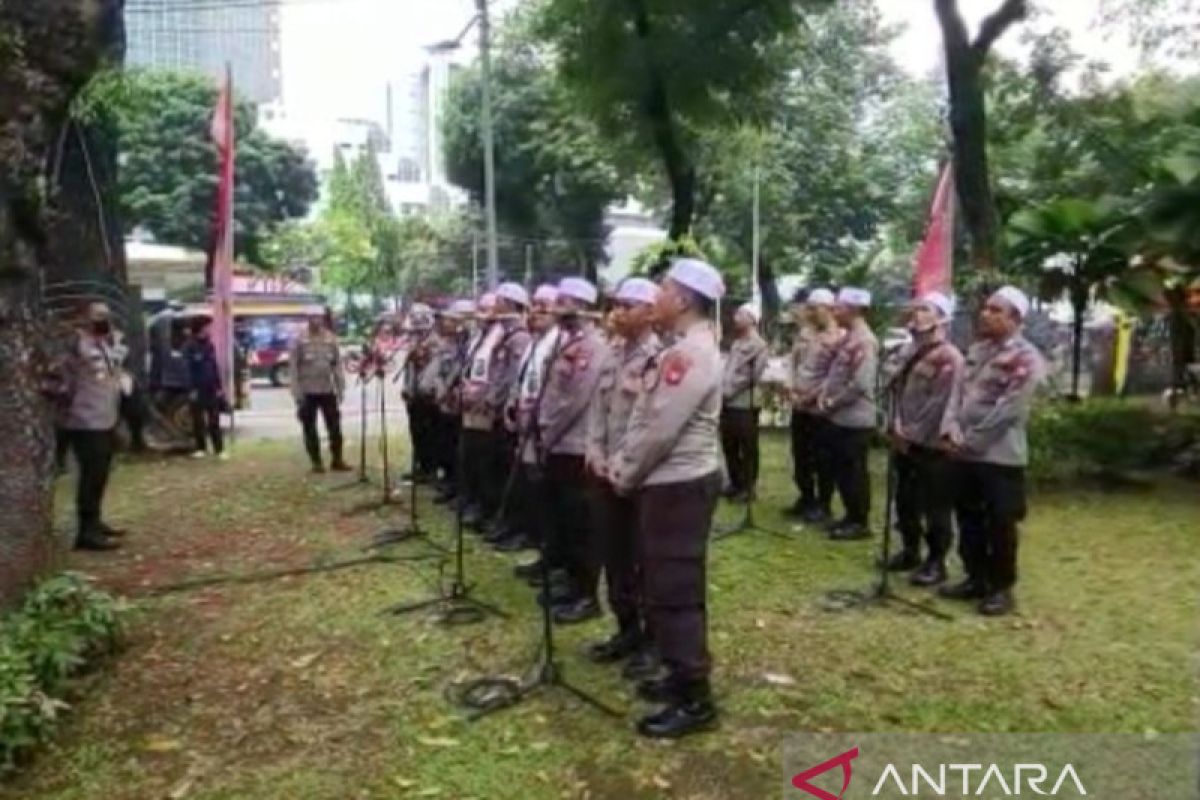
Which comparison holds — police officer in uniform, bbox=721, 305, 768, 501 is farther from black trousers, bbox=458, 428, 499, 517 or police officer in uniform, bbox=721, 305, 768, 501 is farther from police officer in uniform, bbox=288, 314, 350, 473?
police officer in uniform, bbox=288, 314, 350, 473

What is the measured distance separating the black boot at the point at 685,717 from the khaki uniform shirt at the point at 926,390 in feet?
9.32

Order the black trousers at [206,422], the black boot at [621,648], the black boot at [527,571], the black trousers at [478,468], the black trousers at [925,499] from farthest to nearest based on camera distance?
1. the black trousers at [206,422]
2. the black trousers at [478,468]
3. the black boot at [527,571]
4. the black trousers at [925,499]
5. the black boot at [621,648]

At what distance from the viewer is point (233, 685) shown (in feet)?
19.6

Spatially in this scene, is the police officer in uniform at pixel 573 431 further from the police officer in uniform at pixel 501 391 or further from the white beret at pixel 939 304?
the white beret at pixel 939 304

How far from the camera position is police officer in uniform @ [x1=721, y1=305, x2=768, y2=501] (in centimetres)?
981

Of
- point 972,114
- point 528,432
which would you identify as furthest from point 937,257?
point 528,432

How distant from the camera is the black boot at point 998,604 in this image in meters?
6.86

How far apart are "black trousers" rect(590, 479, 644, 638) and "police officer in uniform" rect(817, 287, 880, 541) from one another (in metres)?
3.28

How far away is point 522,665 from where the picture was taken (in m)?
6.02

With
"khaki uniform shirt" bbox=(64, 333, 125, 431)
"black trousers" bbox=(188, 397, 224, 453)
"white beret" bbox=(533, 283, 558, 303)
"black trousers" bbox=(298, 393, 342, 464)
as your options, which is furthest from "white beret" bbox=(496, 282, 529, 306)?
"black trousers" bbox=(188, 397, 224, 453)

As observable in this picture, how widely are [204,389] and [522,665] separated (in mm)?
9497

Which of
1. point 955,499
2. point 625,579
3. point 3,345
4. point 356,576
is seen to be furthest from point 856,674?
point 3,345

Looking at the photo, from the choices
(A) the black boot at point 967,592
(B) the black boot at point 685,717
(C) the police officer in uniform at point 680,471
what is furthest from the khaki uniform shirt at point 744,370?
(B) the black boot at point 685,717

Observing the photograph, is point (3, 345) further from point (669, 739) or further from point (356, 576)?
point (669, 739)
